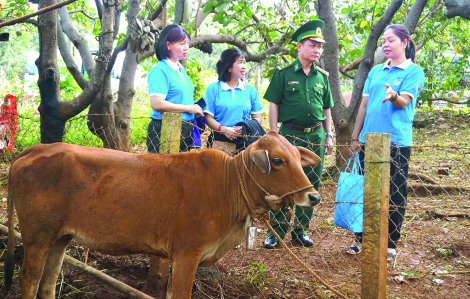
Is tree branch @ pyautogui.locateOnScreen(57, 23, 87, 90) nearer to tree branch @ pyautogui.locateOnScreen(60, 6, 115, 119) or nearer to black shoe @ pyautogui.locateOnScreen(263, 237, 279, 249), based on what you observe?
tree branch @ pyautogui.locateOnScreen(60, 6, 115, 119)

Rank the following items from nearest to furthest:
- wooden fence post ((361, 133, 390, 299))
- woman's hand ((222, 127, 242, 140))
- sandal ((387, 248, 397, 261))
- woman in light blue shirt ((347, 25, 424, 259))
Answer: wooden fence post ((361, 133, 390, 299)) → woman's hand ((222, 127, 242, 140)) → woman in light blue shirt ((347, 25, 424, 259)) → sandal ((387, 248, 397, 261))

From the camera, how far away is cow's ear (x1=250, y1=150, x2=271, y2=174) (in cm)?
319

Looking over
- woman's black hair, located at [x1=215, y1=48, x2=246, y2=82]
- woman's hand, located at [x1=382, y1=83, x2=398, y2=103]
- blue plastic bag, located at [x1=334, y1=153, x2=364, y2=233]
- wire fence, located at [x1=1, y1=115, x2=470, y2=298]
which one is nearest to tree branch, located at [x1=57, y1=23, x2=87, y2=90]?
wire fence, located at [x1=1, y1=115, x2=470, y2=298]

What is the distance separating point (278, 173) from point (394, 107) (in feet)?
7.00

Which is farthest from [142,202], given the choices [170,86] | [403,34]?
[403,34]

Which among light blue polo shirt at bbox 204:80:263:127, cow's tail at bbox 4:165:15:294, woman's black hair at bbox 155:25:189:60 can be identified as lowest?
cow's tail at bbox 4:165:15:294

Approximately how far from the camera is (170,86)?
473cm

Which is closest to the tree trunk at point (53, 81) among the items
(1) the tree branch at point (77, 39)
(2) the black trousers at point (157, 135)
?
(2) the black trousers at point (157, 135)

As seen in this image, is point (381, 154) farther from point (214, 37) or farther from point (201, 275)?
point (214, 37)

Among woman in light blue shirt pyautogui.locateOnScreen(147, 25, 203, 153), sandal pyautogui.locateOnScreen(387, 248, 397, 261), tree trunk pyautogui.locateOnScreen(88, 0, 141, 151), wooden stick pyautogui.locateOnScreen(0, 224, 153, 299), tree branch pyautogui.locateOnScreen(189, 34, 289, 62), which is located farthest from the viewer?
tree branch pyautogui.locateOnScreen(189, 34, 289, 62)

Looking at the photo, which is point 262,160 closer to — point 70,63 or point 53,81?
point 53,81

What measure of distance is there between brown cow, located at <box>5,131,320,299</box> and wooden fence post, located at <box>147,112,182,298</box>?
0.74 metres

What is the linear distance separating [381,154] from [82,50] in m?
7.05

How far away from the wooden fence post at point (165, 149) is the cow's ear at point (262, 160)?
118 centimetres
